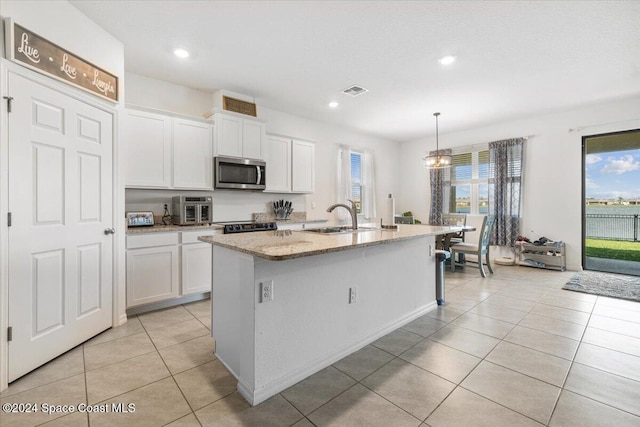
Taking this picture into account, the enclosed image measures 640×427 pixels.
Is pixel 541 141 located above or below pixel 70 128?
above

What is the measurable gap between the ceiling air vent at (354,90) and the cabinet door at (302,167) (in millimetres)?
1195

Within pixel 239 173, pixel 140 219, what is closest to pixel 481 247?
pixel 239 173

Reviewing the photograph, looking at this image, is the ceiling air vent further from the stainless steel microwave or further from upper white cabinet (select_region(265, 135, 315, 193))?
the stainless steel microwave

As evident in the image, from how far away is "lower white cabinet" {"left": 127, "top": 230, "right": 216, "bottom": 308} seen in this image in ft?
9.76

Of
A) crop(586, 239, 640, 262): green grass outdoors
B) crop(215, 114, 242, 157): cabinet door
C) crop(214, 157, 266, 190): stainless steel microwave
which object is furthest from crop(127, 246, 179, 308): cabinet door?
crop(586, 239, 640, 262): green grass outdoors

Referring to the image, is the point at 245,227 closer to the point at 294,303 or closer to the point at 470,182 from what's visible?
the point at 294,303

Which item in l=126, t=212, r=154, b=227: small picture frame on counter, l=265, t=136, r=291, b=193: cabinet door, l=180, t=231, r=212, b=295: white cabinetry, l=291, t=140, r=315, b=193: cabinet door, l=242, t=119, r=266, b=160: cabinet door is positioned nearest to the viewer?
l=126, t=212, r=154, b=227: small picture frame on counter

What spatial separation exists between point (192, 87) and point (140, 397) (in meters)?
3.66

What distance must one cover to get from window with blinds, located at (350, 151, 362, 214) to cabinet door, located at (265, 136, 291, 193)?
1975 mm

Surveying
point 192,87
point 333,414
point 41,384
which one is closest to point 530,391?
point 333,414

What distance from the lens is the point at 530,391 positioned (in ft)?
5.72

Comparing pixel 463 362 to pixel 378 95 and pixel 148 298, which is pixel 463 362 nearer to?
pixel 148 298

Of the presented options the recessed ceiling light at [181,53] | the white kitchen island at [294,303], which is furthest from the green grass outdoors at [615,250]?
the recessed ceiling light at [181,53]

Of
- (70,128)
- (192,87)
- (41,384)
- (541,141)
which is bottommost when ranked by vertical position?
(41,384)
